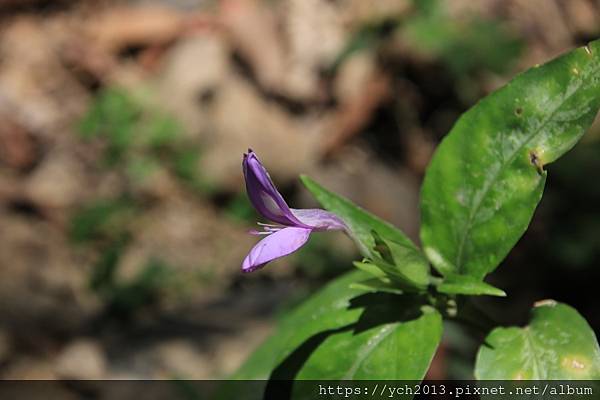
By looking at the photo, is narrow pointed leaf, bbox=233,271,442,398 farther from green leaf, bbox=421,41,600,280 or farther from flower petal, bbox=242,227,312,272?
flower petal, bbox=242,227,312,272

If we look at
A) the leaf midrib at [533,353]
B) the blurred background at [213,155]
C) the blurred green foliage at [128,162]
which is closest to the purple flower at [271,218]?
the leaf midrib at [533,353]

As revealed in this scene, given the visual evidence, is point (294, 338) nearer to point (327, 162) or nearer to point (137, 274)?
point (137, 274)

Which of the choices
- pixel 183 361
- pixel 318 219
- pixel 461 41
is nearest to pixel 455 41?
pixel 461 41

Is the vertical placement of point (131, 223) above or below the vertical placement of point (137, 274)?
above

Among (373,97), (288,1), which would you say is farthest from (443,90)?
(288,1)

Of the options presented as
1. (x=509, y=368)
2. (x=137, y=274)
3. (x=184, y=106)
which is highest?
(x=184, y=106)

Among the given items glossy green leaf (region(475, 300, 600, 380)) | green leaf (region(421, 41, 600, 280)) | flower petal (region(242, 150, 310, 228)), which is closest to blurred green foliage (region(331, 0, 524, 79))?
green leaf (region(421, 41, 600, 280))

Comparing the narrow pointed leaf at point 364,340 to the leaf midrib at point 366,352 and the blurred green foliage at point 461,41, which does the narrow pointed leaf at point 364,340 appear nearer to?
the leaf midrib at point 366,352
